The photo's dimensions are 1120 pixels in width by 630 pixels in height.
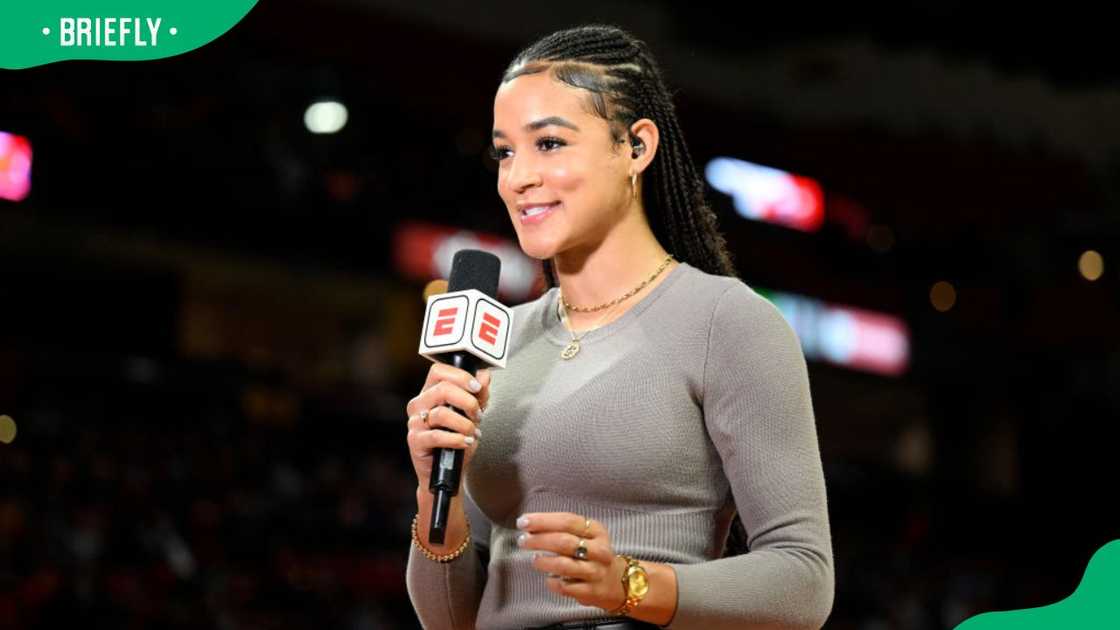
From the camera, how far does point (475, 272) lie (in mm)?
1340

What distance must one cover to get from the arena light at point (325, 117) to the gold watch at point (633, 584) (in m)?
8.57

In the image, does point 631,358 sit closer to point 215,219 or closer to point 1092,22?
point 1092,22

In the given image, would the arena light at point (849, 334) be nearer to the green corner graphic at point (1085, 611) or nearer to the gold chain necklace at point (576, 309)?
the green corner graphic at point (1085, 611)

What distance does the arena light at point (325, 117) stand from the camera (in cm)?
943

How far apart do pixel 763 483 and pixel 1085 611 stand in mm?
863

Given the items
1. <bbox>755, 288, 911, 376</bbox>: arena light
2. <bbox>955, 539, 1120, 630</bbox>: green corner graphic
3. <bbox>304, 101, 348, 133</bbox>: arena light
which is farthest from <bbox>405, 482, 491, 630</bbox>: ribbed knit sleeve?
<bbox>755, 288, 911, 376</bbox>: arena light

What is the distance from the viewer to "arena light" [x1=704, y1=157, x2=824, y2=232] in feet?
39.8

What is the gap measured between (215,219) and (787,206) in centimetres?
536

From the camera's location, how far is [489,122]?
10203 millimetres

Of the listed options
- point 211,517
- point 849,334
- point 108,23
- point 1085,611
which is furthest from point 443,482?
point 849,334

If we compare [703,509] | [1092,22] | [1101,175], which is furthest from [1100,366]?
[703,509]

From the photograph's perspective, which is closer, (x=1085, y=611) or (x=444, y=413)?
(x=444, y=413)

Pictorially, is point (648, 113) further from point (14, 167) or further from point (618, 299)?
point (14, 167)

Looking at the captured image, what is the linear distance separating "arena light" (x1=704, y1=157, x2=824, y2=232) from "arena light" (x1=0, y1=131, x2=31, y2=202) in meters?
5.78
